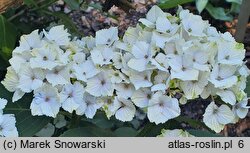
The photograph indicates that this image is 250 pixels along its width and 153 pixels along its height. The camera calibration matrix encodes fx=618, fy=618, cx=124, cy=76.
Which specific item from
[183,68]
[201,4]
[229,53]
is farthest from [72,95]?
[201,4]

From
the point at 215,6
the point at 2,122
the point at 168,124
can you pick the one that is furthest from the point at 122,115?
the point at 215,6

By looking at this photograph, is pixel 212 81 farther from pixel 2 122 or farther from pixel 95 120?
pixel 95 120

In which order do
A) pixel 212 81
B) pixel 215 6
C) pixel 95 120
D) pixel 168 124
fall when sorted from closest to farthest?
pixel 212 81 < pixel 168 124 < pixel 95 120 < pixel 215 6

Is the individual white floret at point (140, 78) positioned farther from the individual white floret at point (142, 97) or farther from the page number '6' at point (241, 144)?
the page number '6' at point (241, 144)

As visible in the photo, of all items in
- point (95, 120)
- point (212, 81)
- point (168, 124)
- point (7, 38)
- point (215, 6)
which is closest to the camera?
point (212, 81)

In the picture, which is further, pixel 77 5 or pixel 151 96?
pixel 77 5

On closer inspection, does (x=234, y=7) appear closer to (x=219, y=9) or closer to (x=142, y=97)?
(x=219, y=9)
